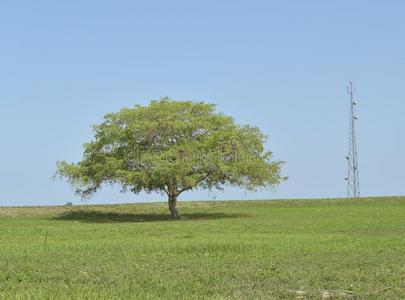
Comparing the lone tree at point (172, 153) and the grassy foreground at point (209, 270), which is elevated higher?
the lone tree at point (172, 153)

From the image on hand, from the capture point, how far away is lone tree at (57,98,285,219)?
52.5 meters

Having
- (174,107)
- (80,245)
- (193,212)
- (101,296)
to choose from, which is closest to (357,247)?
(80,245)

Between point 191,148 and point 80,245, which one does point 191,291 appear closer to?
point 80,245

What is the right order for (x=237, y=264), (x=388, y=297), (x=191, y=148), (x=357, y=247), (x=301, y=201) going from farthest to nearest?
(x=301, y=201) < (x=191, y=148) < (x=357, y=247) < (x=237, y=264) < (x=388, y=297)

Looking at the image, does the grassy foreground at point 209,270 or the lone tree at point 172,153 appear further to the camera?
the lone tree at point 172,153

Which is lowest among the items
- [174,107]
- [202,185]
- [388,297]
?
[388,297]

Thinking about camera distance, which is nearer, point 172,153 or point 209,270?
point 209,270

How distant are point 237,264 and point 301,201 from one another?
53153 millimetres

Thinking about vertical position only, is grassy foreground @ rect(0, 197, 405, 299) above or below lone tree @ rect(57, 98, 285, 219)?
below

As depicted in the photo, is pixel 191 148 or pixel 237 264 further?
pixel 191 148

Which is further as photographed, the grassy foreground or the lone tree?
the lone tree

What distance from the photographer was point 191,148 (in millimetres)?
52906

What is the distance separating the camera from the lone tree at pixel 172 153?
172 ft

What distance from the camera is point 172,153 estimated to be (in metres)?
52.3
